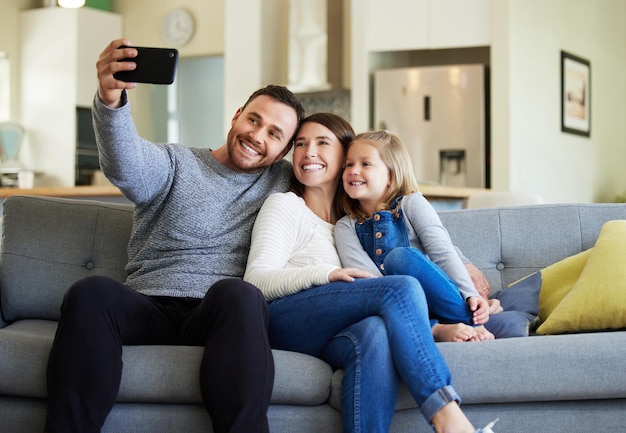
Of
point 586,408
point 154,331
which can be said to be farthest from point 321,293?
point 586,408

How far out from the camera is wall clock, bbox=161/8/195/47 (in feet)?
26.1

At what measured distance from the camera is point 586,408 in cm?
199

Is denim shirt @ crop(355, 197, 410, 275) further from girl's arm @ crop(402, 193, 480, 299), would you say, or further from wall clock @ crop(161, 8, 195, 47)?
wall clock @ crop(161, 8, 195, 47)

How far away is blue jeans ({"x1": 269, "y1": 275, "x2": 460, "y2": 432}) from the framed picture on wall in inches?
205

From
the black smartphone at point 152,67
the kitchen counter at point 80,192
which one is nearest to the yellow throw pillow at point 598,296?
the black smartphone at point 152,67

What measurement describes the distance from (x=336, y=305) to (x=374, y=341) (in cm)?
16

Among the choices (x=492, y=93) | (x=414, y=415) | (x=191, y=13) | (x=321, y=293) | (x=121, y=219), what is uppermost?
(x=191, y=13)

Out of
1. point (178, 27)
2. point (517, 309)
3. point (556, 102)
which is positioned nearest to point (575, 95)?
point (556, 102)

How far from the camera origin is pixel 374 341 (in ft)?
6.01

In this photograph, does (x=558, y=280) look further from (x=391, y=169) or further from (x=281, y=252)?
(x=281, y=252)

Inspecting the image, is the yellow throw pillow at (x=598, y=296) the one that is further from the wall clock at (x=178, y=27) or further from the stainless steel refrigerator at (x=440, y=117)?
the wall clock at (x=178, y=27)

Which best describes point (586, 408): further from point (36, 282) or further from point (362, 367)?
point (36, 282)

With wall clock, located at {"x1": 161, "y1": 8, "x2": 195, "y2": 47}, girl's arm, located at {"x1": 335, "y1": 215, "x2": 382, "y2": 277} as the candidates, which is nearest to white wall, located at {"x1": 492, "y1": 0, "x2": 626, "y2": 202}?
wall clock, located at {"x1": 161, "y1": 8, "x2": 195, "y2": 47}

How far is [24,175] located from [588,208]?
5.45 metres
